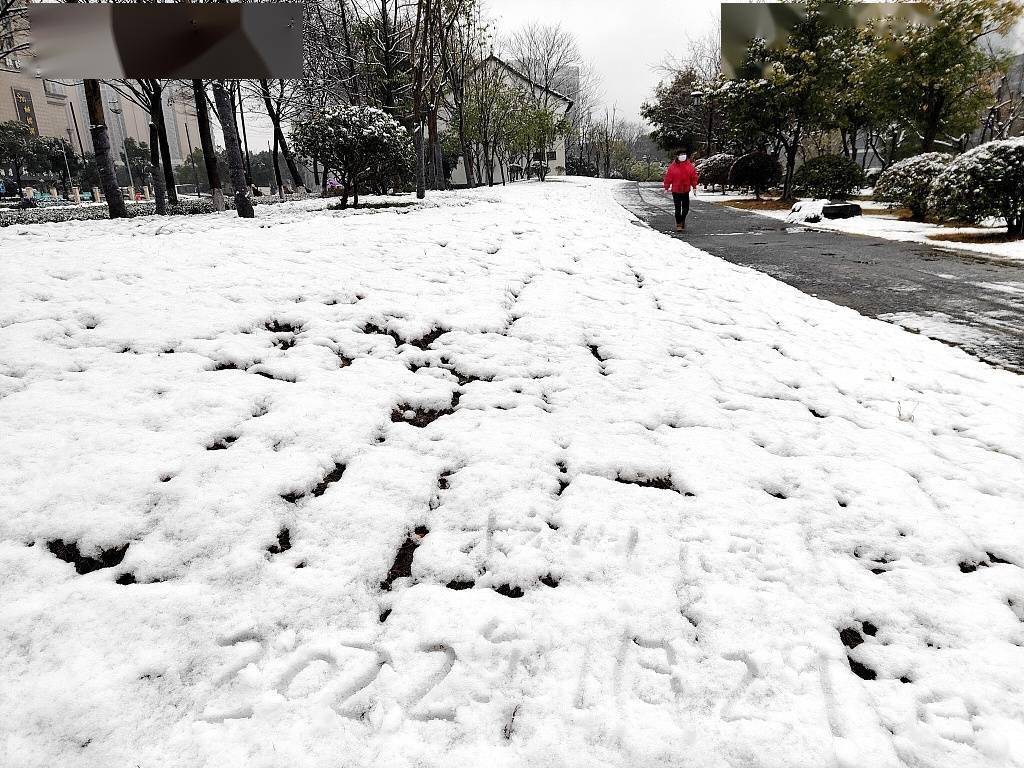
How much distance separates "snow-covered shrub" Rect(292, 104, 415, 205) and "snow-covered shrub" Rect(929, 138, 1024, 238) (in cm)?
1231

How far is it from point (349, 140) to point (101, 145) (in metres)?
5.90

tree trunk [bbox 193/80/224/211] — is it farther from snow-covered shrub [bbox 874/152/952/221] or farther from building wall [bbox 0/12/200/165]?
building wall [bbox 0/12/200/165]

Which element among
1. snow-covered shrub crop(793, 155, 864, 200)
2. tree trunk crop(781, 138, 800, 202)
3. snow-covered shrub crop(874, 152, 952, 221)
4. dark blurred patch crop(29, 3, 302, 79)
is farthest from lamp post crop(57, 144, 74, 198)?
snow-covered shrub crop(874, 152, 952, 221)

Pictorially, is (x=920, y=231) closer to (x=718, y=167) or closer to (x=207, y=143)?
(x=718, y=167)

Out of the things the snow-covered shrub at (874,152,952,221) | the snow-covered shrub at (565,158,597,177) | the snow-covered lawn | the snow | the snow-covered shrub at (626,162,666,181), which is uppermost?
the snow-covered shrub at (565,158,597,177)

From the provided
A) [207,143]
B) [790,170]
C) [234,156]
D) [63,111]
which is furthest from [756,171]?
[63,111]

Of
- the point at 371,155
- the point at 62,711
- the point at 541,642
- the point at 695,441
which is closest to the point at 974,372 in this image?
the point at 695,441

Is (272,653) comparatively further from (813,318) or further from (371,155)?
(371,155)

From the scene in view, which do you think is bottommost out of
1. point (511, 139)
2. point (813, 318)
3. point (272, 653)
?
point (272, 653)

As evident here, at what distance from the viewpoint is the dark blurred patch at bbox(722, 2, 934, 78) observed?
619 inches

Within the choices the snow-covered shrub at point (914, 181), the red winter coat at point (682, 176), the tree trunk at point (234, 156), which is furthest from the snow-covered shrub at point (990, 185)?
the tree trunk at point (234, 156)

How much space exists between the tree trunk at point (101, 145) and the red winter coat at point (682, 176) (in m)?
12.9

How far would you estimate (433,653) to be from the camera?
5.21 ft

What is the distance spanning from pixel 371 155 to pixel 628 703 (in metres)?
14.2
